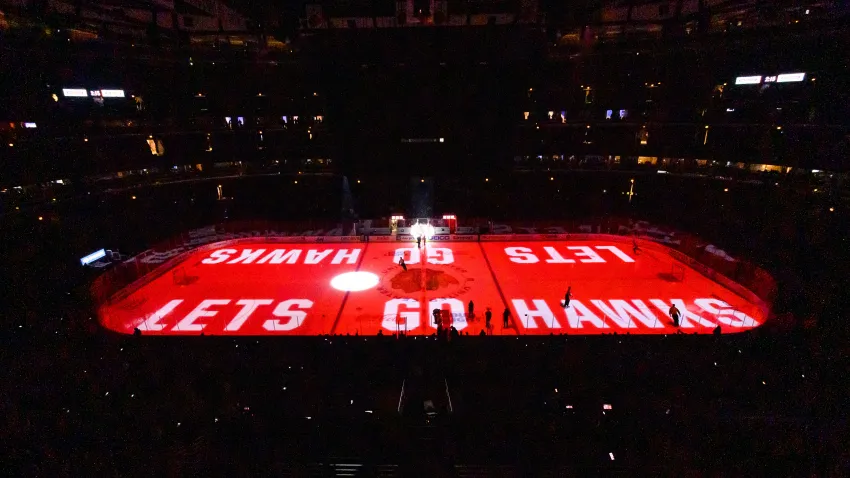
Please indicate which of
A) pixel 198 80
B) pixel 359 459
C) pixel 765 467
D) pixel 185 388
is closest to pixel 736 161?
pixel 765 467

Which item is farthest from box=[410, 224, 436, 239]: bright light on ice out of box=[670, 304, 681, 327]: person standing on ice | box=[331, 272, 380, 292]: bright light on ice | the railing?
box=[670, 304, 681, 327]: person standing on ice

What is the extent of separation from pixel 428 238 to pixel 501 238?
20.4 ft

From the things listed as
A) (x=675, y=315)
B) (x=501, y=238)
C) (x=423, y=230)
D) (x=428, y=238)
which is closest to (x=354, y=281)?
(x=428, y=238)

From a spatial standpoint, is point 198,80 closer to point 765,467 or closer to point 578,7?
point 578,7

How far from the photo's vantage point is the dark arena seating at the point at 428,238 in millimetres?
11383

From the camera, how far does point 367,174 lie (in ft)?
123

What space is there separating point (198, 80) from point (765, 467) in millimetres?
43088

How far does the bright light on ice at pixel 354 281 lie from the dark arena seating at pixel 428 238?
786 mm

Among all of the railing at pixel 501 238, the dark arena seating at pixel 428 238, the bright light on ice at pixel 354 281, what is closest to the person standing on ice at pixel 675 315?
the dark arena seating at pixel 428 238

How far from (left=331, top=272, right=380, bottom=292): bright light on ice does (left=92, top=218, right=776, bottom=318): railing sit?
25.8 feet

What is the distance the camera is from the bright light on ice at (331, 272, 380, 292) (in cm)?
2430

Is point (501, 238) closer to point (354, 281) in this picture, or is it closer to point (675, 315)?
point (354, 281)

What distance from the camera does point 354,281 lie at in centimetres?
2523

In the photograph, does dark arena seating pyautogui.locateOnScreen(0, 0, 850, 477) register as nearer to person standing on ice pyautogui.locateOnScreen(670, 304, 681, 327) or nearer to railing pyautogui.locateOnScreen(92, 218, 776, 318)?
railing pyautogui.locateOnScreen(92, 218, 776, 318)
